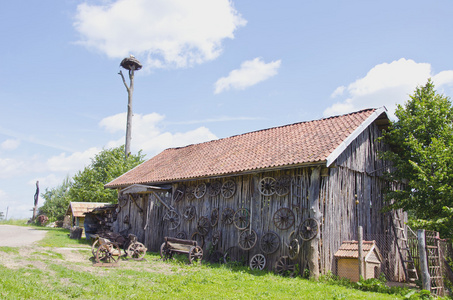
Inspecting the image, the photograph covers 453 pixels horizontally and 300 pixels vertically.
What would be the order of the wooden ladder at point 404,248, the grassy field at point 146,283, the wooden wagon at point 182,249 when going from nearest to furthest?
1. the grassy field at point 146,283
2. the wooden wagon at point 182,249
3. the wooden ladder at point 404,248

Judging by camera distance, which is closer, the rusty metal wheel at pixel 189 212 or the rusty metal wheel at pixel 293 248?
the rusty metal wheel at pixel 293 248

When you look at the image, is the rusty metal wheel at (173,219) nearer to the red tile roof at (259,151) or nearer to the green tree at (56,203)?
the red tile roof at (259,151)

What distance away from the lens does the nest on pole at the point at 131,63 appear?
102 ft

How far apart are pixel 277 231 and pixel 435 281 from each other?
4570 mm

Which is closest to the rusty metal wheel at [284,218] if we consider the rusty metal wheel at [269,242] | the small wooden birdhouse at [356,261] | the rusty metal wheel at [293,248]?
the rusty metal wheel at [269,242]

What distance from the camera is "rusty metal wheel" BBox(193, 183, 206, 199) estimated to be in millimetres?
14784

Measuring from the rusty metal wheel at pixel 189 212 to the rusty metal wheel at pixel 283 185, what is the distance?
4267mm

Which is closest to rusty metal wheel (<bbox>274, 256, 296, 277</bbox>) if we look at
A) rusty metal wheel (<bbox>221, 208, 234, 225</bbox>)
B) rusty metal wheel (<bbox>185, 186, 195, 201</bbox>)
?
rusty metal wheel (<bbox>221, 208, 234, 225</bbox>)

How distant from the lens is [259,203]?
1267 cm

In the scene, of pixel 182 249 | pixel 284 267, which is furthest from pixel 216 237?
pixel 284 267

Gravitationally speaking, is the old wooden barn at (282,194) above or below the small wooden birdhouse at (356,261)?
above

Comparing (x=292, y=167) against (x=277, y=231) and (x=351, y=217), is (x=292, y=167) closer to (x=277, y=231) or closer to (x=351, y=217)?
(x=277, y=231)

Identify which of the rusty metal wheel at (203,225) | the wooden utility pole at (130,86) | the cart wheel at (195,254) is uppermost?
the wooden utility pole at (130,86)

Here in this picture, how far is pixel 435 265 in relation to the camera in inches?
386
